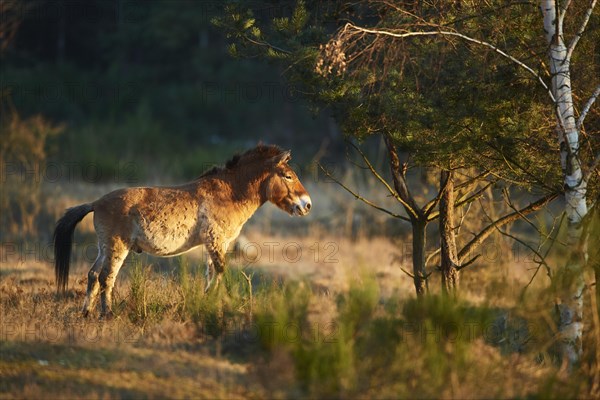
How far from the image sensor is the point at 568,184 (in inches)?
391

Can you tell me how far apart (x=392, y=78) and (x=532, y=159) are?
198 centimetres

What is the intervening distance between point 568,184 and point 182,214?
16.4ft

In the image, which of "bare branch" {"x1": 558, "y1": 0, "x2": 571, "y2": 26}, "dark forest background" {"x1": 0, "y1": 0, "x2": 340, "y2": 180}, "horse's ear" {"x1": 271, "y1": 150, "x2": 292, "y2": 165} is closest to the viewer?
"bare branch" {"x1": 558, "y1": 0, "x2": 571, "y2": 26}

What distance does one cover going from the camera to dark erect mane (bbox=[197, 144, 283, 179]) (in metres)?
12.8

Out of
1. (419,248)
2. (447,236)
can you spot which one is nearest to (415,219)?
(419,248)

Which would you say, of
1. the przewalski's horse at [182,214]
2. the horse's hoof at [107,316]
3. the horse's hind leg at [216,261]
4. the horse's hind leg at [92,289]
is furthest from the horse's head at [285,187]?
the horse's hoof at [107,316]

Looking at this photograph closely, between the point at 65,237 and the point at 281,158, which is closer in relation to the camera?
the point at 65,237

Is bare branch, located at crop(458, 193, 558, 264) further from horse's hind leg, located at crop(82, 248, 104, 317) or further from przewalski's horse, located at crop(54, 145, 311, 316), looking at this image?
horse's hind leg, located at crop(82, 248, 104, 317)

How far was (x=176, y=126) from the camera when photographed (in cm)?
3838

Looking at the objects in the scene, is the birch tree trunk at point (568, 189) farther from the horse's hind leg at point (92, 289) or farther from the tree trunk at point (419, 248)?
the horse's hind leg at point (92, 289)

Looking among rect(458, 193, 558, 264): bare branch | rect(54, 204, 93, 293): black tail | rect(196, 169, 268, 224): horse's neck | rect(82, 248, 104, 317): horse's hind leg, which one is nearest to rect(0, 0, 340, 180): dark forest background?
rect(196, 169, 268, 224): horse's neck

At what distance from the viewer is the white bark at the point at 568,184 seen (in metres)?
9.56

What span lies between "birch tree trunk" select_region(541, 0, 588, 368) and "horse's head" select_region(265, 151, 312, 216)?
13.1 ft

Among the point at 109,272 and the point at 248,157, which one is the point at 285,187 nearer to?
the point at 248,157
